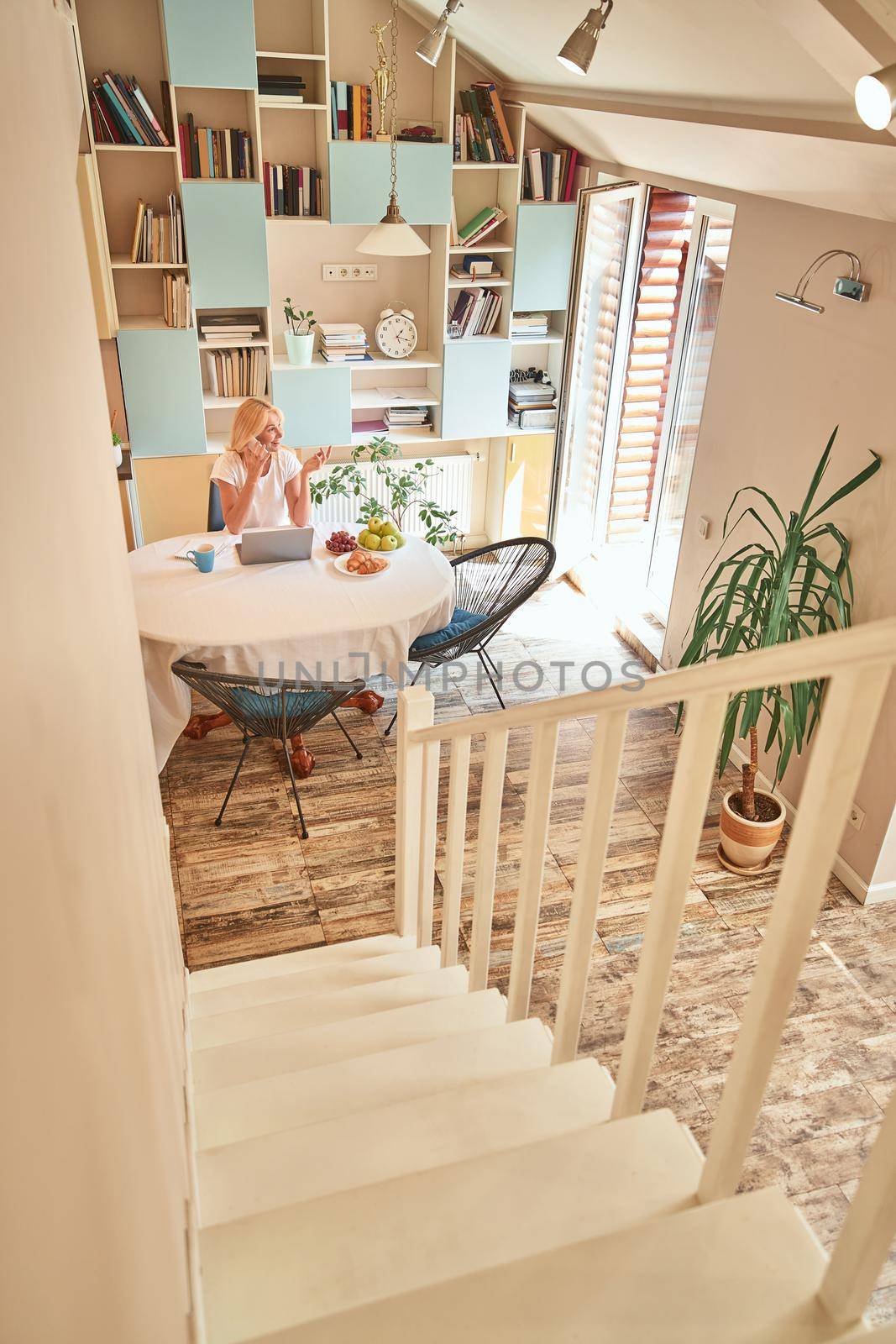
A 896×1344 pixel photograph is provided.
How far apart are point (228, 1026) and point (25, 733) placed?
2.08 m

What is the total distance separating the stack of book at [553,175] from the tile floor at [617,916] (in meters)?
2.81

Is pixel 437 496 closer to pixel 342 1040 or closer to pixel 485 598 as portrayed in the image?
pixel 485 598

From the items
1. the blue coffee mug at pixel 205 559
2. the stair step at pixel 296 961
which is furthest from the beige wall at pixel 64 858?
the blue coffee mug at pixel 205 559

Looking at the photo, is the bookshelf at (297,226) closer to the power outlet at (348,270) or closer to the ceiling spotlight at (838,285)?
the power outlet at (348,270)

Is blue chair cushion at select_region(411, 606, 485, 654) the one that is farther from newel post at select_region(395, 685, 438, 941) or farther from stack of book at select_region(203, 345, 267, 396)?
stack of book at select_region(203, 345, 267, 396)

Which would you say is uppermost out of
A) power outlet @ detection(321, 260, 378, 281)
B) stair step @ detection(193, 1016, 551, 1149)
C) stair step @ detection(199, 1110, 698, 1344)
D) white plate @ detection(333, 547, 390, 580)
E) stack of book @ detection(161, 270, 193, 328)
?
power outlet @ detection(321, 260, 378, 281)

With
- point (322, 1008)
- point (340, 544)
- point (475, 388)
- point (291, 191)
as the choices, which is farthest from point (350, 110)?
point (322, 1008)

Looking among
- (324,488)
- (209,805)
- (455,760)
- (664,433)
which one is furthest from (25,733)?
(324,488)

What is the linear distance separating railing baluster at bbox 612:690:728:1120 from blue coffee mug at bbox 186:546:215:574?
3.11 meters

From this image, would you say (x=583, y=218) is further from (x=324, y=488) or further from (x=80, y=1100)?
(x=80, y=1100)

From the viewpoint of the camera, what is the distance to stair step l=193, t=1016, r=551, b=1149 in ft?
6.17

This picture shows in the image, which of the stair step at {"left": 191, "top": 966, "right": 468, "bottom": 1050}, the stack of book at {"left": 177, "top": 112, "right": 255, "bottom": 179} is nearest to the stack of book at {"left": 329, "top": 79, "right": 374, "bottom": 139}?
the stack of book at {"left": 177, "top": 112, "right": 255, "bottom": 179}

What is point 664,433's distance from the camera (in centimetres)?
513

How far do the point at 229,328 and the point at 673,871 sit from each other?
472cm
